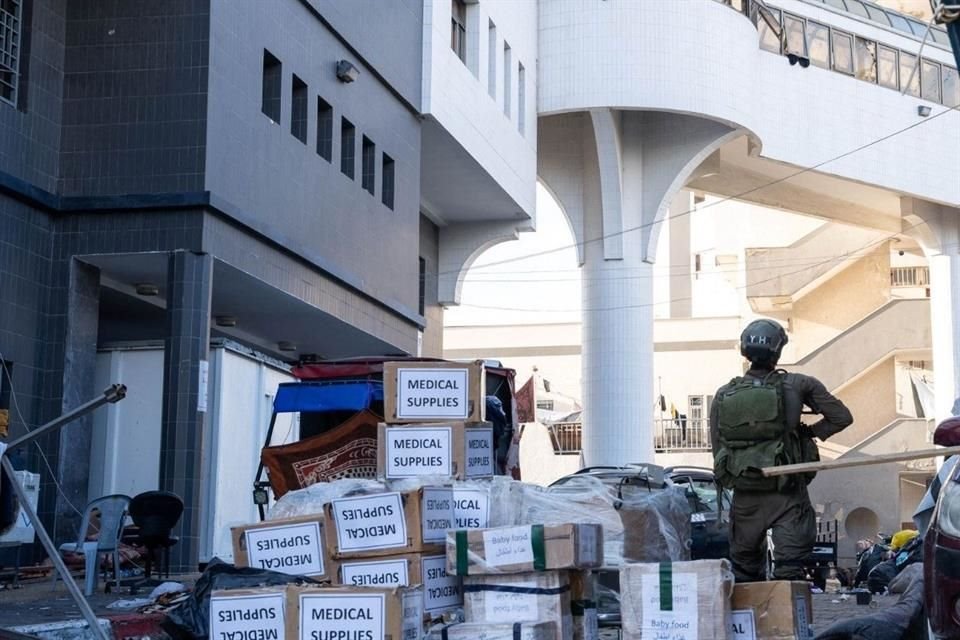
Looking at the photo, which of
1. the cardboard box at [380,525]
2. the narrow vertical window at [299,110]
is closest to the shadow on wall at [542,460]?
the narrow vertical window at [299,110]

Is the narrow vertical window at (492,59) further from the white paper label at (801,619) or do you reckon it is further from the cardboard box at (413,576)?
the white paper label at (801,619)

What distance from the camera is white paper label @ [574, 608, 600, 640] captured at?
9500 millimetres

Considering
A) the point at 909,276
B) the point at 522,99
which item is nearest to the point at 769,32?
the point at 522,99

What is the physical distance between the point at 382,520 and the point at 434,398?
1.58 m

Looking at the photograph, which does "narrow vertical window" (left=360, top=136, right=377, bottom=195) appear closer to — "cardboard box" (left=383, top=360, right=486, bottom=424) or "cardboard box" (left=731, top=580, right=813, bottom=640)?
"cardboard box" (left=383, top=360, right=486, bottom=424)

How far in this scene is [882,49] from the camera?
4575 centimetres

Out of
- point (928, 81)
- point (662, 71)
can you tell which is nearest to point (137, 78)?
point (662, 71)

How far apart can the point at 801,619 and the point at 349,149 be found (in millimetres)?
16554

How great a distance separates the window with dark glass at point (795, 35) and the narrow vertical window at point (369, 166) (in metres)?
20.5

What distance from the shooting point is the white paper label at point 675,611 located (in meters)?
8.84

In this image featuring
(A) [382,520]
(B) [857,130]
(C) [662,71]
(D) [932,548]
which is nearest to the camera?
(D) [932,548]

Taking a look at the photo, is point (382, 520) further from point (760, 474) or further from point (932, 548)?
point (932, 548)

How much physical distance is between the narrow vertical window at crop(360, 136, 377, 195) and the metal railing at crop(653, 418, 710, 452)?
1078 inches

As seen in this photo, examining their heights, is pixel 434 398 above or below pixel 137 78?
below
